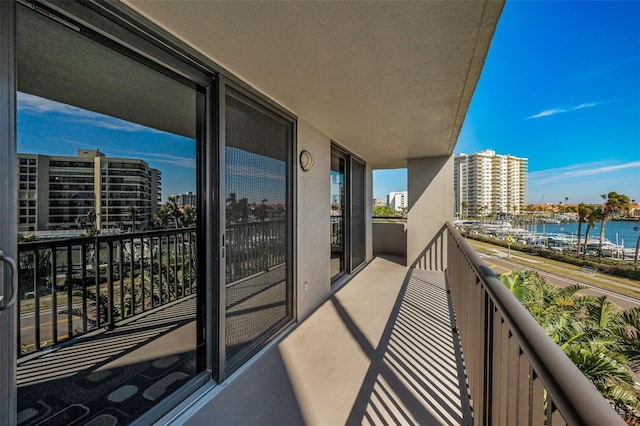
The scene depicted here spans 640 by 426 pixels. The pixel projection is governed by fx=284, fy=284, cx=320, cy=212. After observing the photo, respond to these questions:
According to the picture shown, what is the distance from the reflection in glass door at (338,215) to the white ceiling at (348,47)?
67.3 inches

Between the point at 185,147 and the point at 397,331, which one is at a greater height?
the point at 185,147

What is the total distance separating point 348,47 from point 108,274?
2136 mm

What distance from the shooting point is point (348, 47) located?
1697 millimetres

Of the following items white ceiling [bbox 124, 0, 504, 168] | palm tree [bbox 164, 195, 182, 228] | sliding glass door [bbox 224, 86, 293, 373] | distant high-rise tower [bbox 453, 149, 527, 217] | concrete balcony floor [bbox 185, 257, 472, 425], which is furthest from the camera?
distant high-rise tower [bbox 453, 149, 527, 217]

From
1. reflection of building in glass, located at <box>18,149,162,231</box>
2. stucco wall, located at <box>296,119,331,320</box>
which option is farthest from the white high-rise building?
reflection of building in glass, located at <box>18,149,162,231</box>

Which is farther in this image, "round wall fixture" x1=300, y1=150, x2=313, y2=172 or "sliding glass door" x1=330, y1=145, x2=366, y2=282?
"sliding glass door" x1=330, y1=145, x2=366, y2=282

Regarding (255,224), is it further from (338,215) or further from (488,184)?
(488,184)

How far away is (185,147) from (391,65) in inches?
58.5

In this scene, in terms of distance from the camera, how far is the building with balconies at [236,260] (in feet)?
3.75

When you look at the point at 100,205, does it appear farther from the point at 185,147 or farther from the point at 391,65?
the point at 391,65

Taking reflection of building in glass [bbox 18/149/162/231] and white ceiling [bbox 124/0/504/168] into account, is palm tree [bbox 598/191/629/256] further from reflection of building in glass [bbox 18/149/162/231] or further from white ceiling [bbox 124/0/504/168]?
reflection of building in glass [bbox 18/149/162/231]

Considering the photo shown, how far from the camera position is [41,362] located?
1.57 metres

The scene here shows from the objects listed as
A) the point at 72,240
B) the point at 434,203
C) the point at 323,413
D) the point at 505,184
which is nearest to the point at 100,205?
the point at 72,240

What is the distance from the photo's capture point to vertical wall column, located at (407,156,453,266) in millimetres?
5445
